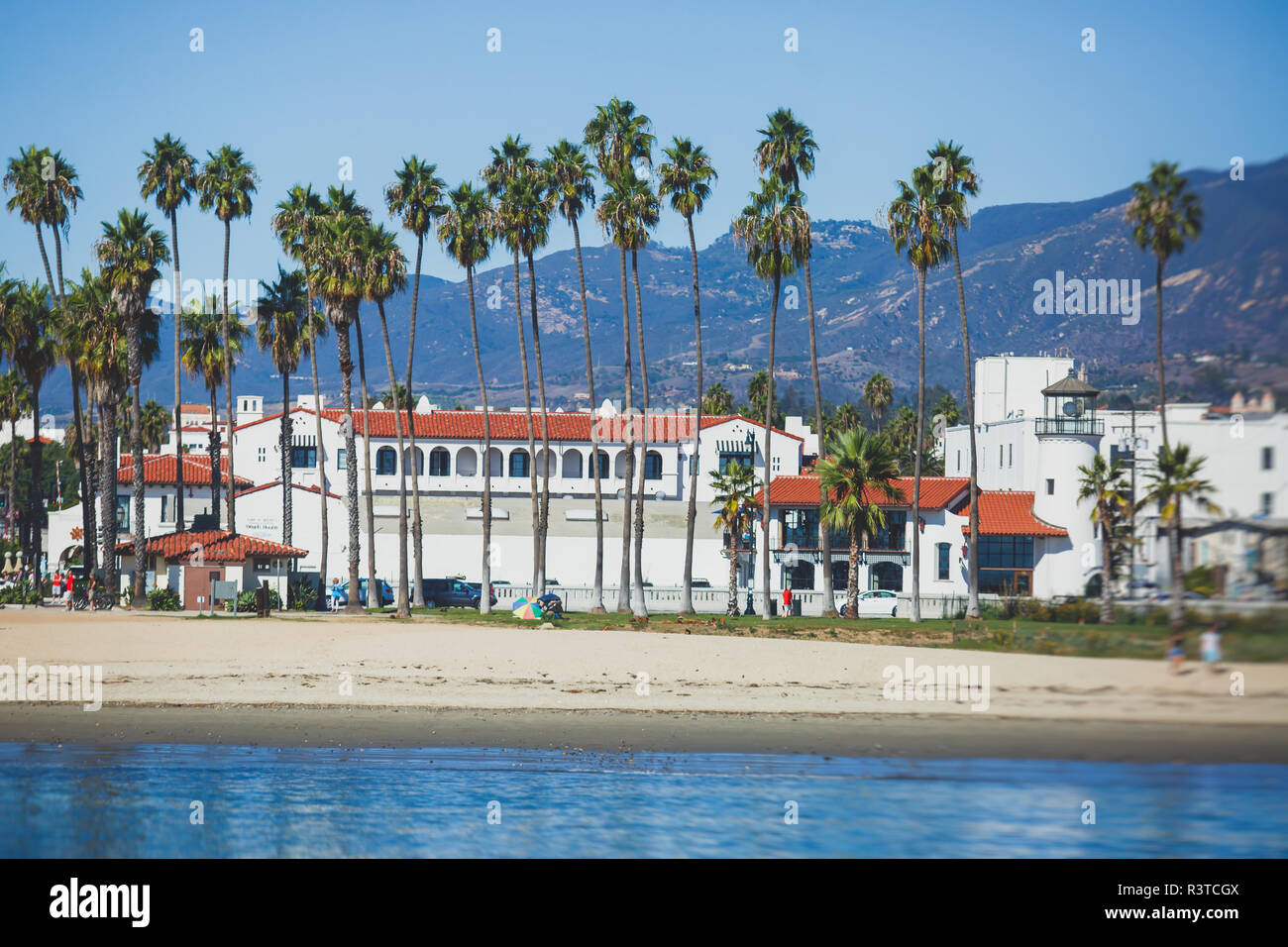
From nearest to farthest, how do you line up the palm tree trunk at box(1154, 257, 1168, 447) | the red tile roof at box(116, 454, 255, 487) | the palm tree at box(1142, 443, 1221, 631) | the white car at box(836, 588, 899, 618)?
1. the palm tree at box(1142, 443, 1221, 631)
2. the palm tree trunk at box(1154, 257, 1168, 447)
3. the white car at box(836, 588, 899, 618)
4. the red tile roof at box(116, 454, 255, 487)

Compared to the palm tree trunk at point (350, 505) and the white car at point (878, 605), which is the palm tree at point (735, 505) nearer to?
the white car at point (878, 605)

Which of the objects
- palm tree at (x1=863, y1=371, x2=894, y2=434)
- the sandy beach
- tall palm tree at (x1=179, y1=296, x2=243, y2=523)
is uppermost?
palm tree at (x1=863, y1=371, x2=894, y2=434)

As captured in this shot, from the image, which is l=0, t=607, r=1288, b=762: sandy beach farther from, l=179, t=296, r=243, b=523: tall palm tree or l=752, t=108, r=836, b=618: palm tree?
l=179, t=296, r=243, b=523: tall palm tree

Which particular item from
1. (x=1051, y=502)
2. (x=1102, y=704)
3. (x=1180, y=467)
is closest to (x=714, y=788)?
(x=1102, y=704)

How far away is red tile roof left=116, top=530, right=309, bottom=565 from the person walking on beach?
172 ft

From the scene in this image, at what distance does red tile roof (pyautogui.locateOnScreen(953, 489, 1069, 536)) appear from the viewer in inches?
2287

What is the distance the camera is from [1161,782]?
63.7ft

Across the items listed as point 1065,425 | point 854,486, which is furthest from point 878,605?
point 1065,425

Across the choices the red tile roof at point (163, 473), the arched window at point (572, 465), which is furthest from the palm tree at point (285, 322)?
the arched window at point (572, 465)

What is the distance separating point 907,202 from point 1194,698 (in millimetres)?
50051

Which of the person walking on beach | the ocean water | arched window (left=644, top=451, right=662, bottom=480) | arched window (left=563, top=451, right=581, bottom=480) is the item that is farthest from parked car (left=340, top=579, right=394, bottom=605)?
the person walking on beach

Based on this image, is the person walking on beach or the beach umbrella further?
the beach umbrella

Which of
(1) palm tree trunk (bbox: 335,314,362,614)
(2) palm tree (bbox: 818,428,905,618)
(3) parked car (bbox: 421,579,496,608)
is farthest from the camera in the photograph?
(3) parked car (bbox: 421,579,496,608)

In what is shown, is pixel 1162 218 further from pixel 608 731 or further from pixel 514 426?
pixel 514 426
